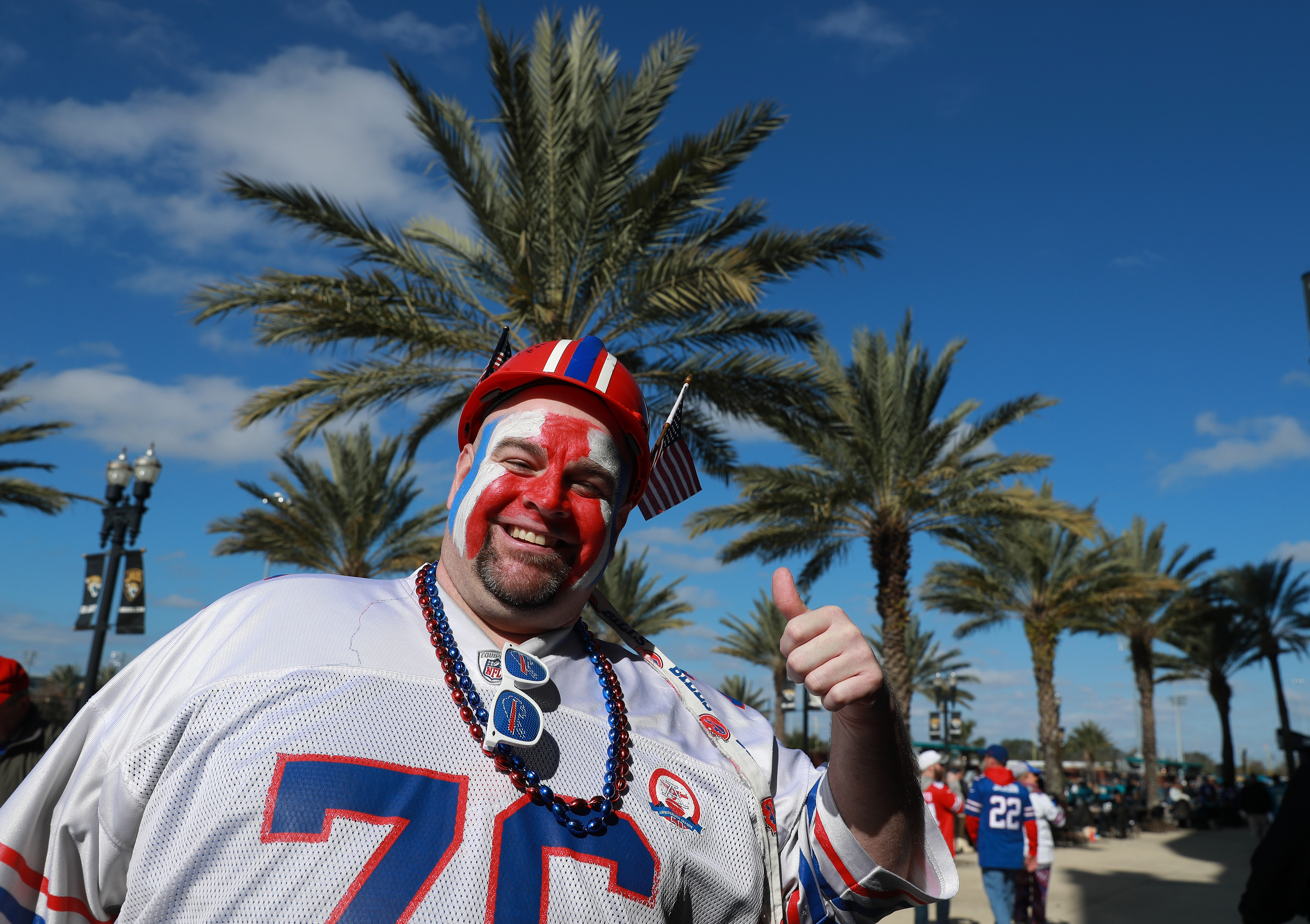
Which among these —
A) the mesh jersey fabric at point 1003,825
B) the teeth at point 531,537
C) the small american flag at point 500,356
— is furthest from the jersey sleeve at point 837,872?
the mesh jersey fabric at point 1003,825

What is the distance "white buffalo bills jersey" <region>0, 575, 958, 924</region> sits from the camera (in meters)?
1.48

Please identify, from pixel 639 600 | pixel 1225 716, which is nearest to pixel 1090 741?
pixel 1225 716

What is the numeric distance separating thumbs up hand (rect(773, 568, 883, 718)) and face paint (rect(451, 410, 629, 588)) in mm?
576

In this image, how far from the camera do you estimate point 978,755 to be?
38.7 m

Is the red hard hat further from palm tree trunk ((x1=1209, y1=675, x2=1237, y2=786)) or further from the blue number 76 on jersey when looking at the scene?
palm tree trunk ((x1=1209, y1=675, x2=1237, y2=786))

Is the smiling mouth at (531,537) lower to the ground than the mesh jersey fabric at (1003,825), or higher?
higher

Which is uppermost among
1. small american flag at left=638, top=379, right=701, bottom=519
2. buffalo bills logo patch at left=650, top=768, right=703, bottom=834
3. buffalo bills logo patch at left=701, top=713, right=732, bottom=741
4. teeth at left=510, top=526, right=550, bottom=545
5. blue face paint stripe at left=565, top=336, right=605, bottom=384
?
blue face paint stripe at left=565, top=336, right=605, bottom=384

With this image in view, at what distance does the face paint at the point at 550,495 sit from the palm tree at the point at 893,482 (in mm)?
11313

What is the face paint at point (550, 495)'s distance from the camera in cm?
204

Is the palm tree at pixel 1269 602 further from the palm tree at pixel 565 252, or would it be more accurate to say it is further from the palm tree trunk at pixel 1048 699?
the palm tree at pixel 565 252

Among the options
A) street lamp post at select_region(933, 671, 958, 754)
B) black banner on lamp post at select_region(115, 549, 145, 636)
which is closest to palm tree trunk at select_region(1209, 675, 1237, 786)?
street lamp post at select_region(933, 671, 958, 754)

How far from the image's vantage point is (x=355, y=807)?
1.51 meters

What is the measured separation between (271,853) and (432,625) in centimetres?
55

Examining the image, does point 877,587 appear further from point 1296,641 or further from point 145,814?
point 1296,641
